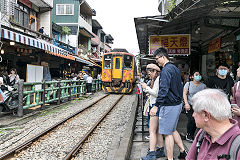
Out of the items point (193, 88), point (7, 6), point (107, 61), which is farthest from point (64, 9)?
point (193, 88)

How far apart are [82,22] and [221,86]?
20586mm

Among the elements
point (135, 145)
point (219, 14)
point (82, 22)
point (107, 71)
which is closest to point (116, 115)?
point (135, 145)

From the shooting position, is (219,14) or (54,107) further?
(54,107)

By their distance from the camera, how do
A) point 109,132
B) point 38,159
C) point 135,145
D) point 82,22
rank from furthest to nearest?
1. point 82,22
2. point 109,132
3. point 135,145
4. point 38,159

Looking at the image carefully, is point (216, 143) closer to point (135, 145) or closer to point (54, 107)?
point (135, 145)

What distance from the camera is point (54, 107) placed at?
8969 mm

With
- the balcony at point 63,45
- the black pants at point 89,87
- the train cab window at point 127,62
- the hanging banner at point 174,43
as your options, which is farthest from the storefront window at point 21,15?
the hanging banner at point 174,43

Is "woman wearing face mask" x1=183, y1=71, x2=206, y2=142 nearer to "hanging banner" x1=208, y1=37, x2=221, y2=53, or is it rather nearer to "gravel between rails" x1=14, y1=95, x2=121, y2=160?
"gravel between rails" x1=14, y1=95, x2=121, y2=160

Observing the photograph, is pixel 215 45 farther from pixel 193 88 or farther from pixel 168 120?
pixel 168 120

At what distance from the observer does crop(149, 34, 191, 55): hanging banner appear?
7.11 m

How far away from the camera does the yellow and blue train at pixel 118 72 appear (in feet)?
50.4

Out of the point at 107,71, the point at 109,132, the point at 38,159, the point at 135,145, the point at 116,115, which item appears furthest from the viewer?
the point at 107,71

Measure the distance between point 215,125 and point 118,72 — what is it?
1405cm

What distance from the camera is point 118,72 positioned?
15.4m
